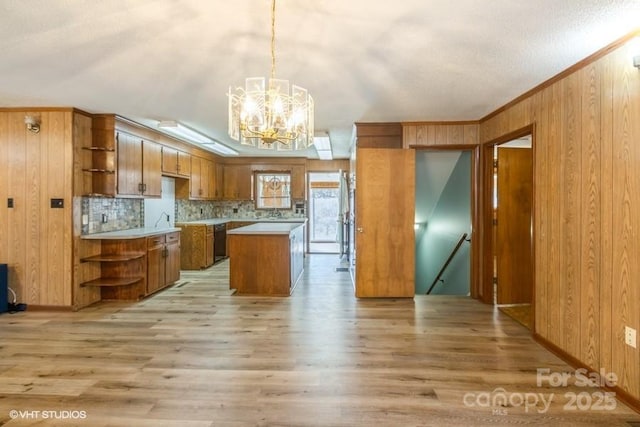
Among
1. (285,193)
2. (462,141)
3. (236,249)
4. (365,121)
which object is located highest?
(365,121)

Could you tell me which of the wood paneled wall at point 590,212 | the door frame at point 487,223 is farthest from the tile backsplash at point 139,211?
the wood paneled wall at point 590,212

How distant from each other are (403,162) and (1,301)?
515cm

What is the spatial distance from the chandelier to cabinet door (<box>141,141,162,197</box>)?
3.18m

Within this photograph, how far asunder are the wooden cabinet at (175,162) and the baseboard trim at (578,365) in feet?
18.5

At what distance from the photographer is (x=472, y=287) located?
15.2 ft

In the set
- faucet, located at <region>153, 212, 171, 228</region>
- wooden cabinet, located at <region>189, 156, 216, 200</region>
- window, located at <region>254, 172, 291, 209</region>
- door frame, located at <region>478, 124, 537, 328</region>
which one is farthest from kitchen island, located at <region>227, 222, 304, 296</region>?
window, located at <region>254, 172, 291, 209</region>

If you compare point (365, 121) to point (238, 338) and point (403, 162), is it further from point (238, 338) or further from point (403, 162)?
point (238, 338)

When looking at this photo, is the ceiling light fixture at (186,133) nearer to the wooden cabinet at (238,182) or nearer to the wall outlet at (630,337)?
the wooden cabinet at (238,182)

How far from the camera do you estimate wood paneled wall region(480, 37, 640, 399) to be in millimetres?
2205

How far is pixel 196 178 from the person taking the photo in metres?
6.77

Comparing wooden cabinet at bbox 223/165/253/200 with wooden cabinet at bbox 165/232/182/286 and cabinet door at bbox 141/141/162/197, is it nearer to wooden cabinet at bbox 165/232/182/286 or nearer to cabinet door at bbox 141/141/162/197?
cabinet door at bbox 141/141/162/197

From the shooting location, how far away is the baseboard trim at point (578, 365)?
215cm

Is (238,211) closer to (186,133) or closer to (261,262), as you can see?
(186,133)

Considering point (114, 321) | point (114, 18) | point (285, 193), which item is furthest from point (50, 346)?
point (285, 193)
